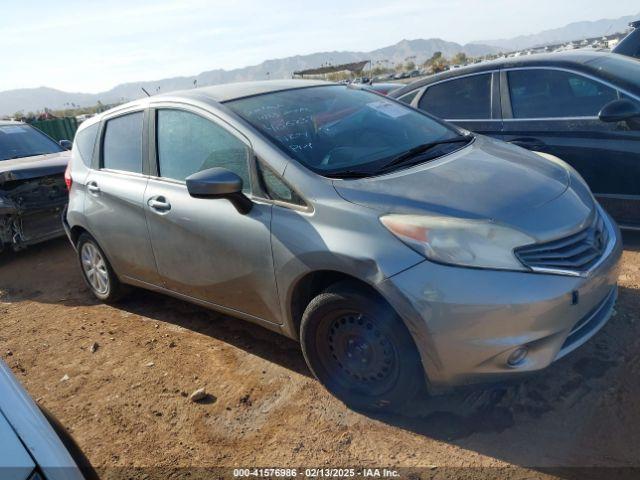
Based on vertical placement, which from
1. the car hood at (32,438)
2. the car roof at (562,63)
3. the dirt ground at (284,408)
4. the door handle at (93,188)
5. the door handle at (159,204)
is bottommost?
the dirt ground at (284,408)

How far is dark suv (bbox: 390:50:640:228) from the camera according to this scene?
4391mm

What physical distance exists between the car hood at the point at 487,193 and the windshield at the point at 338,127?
28 cm

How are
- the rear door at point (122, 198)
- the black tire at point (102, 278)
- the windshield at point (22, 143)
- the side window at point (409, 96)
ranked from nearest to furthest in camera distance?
the rear door at point (122, 198)
the black tire at point (102, 278)
the side window at point (409, 96)
the windshield at point (22, 143)

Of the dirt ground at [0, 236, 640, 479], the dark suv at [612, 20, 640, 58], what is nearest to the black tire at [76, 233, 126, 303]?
the dirt ground at [0, 236, 640, 479]

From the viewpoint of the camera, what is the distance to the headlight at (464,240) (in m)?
2.49

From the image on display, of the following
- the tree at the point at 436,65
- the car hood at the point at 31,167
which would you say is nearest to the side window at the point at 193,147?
the car hood at the point at 31,167

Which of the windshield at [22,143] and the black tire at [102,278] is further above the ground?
the windshield at [22,143]

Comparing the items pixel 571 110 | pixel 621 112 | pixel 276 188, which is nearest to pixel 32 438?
pixel 276 188

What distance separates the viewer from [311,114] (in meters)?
3.60

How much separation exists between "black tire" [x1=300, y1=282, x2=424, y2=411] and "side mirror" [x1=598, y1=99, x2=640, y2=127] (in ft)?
9.37

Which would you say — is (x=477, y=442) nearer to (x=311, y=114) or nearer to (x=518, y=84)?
(x=311, y=114)

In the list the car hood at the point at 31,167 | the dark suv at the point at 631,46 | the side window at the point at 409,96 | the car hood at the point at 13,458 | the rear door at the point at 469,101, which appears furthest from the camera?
the dark suv at the point at 631,46

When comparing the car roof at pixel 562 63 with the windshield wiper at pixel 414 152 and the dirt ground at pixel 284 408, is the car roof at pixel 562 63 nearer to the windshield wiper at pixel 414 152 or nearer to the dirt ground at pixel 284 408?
the dirt ground at pixel 284 408

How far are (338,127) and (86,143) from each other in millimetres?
2548
